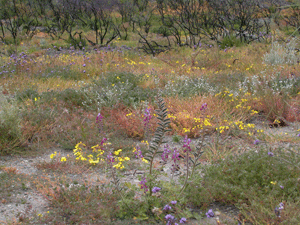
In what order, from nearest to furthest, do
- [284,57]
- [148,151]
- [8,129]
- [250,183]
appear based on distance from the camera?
[250,183] → [148,151] → [8,129] → [284,57]

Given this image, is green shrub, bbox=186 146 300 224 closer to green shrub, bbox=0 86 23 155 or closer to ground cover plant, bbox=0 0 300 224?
ground cover plant, bbox=0 0 300 224

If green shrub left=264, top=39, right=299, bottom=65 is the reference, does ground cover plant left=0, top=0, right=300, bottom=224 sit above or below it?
below

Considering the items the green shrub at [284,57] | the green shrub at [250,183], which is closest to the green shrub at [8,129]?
the green shrub at [250,183]

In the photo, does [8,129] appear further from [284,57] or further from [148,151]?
[284,57]

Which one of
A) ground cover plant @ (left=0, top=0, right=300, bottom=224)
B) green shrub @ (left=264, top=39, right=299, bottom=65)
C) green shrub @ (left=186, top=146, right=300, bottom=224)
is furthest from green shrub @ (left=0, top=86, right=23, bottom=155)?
green shrub @ (left=264, top=39, right=299, bottom=65)

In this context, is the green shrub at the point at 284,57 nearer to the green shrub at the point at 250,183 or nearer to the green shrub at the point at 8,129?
the green shrub at the point at 250,183

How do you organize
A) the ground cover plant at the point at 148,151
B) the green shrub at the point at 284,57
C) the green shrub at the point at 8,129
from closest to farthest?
the ground cover plant at the point at 148,151, the green shrub at the point at 8,129, the green shrub at the point at 284,57

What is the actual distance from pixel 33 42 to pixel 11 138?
11.8 meters

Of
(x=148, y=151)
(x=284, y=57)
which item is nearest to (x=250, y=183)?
(x=148, y=151)

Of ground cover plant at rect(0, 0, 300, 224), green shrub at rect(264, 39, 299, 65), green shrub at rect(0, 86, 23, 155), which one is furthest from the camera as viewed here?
green shrub at rect(264, 39, 299, 65)

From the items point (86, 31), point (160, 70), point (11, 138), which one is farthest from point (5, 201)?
point (86, 31)

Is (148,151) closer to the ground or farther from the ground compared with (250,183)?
closer to the ground

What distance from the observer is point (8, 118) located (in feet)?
11.3

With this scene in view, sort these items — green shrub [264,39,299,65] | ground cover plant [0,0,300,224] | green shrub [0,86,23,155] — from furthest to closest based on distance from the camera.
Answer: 1. green shrub [264,39,299,65]
2. green shrub [0,86,23,155]
3. ground cover plant [0,0,300,224]
